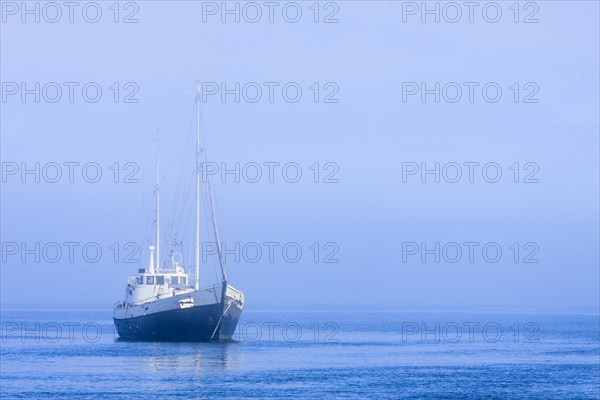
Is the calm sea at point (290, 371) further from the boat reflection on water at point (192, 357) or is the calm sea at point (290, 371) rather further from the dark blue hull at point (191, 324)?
the dark blue hull at point (191, 324)

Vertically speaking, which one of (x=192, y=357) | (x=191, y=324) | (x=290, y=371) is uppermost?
(x=191, y=324)

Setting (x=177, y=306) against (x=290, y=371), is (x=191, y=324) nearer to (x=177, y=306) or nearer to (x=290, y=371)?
(x=177, y=306)

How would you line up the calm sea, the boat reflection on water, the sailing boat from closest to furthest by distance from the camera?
the calm sea
the boat reflection on water
the sailing boat

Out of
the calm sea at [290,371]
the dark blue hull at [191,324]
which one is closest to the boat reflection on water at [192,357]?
the calm sea at [290,371]

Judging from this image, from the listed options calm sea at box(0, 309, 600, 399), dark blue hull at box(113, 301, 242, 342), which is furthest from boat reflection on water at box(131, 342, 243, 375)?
dark blue hull at box(113, 301, 242, 342)

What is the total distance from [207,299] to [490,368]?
2084 cm

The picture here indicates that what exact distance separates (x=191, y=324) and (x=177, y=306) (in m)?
1.76

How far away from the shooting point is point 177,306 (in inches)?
3157

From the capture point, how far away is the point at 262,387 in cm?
5531

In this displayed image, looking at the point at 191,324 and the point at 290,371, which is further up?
the point at 191,324

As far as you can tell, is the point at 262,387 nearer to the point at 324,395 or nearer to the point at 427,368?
the point at 324,395

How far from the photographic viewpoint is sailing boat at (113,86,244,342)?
79750 mm

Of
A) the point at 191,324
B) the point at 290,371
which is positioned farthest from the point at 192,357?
the point at 191,324

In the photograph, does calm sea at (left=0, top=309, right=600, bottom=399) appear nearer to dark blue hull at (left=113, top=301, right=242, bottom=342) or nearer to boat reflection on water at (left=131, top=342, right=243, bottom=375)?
boat reflection on water at (left=131, top=342, right=243, bottom=375)
